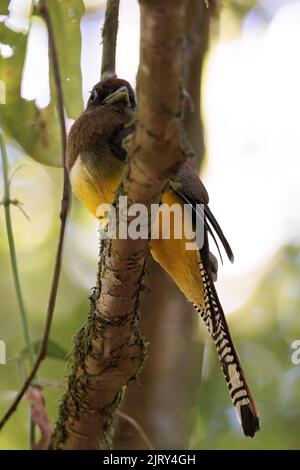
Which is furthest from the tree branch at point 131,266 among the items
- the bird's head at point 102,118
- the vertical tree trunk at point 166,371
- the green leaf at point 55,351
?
the bird's head at point 102,118

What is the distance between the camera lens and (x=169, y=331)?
3902 mm

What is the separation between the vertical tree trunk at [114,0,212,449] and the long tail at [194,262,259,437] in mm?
378

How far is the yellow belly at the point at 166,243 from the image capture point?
3.30 m

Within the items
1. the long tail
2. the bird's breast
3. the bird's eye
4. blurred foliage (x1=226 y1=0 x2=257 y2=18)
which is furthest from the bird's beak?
blurred foliage (x1=226 y1=0 x2=257 y2=18)

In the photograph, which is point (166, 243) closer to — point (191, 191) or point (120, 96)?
point (191, 191)

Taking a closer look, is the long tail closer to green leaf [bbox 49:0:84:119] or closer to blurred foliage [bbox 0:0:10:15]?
green leaf [bbox 49:0:84:119]

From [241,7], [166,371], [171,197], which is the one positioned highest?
[241,7]

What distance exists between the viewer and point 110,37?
349 cm

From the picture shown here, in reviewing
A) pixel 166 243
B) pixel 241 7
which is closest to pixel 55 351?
pixel 166 243

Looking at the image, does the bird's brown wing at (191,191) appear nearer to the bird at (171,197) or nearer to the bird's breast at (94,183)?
the bird at (171,197)

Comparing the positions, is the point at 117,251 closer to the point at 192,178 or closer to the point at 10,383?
the point at 192,178

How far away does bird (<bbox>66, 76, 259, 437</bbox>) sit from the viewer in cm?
328

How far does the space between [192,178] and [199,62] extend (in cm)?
128

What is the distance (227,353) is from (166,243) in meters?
0.52
